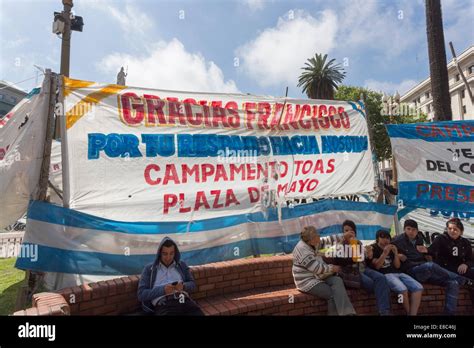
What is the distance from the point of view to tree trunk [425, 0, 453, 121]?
7.56 m

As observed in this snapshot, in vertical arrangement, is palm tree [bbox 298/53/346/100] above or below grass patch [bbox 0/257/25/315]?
above

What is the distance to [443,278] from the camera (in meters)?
4.27

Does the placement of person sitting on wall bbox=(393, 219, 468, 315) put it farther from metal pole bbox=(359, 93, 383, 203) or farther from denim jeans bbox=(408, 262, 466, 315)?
metal pole bbox=(359, 93, 383, 203)

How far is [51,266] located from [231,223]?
7.24 ft

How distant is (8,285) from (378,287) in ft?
18.7

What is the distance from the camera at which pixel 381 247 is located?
14.0 feet

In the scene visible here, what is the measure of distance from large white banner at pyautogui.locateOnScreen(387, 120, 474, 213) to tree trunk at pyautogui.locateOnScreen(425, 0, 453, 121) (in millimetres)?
2329

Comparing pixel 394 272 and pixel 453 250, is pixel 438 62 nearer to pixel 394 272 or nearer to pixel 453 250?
pixel 453 250

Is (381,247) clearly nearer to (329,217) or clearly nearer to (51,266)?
(329,217)

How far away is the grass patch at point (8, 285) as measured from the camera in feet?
13.3

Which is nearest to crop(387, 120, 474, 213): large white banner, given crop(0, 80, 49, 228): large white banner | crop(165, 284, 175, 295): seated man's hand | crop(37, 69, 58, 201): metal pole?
crop(165, 284, 175, 295): seated man's hand

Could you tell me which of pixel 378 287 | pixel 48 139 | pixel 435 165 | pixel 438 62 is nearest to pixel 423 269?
pixel 378 287

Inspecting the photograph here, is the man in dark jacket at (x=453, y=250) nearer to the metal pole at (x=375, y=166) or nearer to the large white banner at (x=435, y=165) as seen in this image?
the large white banner at (x=435, y=165)

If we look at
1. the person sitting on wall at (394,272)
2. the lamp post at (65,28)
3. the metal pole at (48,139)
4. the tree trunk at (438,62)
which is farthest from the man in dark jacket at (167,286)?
the tree trunk at (438,62)
